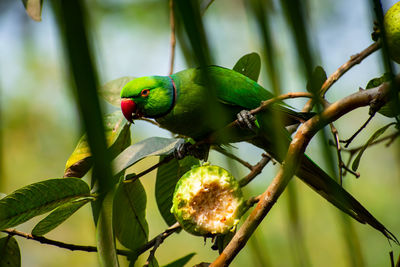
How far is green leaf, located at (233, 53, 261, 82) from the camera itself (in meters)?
1.86

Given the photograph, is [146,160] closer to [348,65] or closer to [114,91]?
[114,91]

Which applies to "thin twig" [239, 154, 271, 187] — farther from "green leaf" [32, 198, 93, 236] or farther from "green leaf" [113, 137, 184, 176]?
"green leaf" [32, 198, 93, 236]

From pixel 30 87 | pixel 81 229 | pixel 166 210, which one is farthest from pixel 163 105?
pixel 30 87

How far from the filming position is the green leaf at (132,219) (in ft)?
4.91

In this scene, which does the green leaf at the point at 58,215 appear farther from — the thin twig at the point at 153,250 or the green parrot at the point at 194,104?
the green parrot at the point at 194,104

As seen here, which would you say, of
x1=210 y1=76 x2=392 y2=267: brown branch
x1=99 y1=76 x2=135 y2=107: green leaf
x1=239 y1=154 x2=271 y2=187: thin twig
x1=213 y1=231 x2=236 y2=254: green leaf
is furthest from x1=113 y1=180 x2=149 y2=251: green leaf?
x1=99 y1=76 x2=135 y2=107: green leaf

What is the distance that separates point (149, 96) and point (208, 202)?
2.98ft

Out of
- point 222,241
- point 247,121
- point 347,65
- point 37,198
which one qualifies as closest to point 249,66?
point 247,121

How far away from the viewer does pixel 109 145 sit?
5.53 ft

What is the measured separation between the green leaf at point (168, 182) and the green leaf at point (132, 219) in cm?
12

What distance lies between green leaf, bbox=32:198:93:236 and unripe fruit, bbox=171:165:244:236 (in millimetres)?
310

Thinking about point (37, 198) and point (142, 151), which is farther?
point (142, 151)

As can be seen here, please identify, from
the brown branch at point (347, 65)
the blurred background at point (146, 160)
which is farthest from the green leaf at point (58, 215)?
the blurred background at point (146, 160)

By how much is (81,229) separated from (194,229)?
17.5 ft
